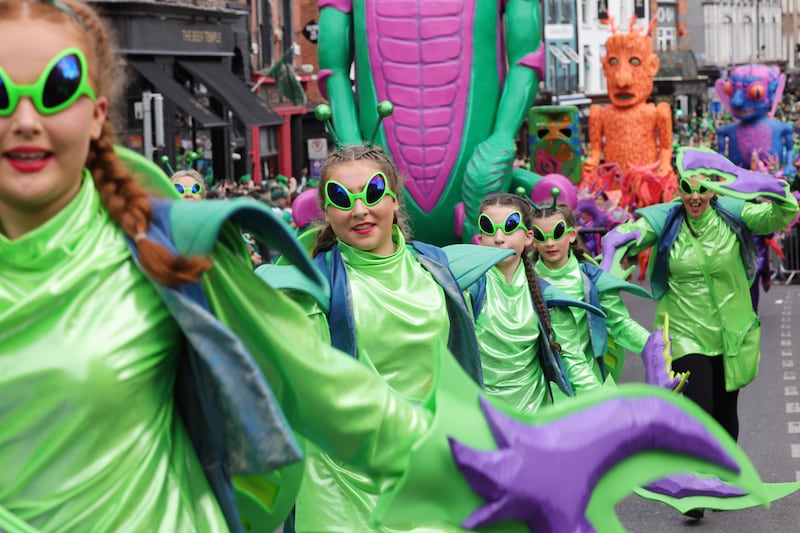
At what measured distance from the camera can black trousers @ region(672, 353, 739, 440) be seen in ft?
32.2

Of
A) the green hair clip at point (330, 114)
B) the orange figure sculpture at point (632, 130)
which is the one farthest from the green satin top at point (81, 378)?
the orange figure sculpture at point (632, 130)

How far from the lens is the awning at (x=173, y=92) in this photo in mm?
26438

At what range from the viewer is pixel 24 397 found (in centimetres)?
285

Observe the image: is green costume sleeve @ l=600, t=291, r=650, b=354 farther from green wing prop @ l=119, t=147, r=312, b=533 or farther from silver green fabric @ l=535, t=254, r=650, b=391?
green wing prop @ l=119, t=147, r=312, b=533

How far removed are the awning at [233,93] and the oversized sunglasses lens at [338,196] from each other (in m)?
23.0

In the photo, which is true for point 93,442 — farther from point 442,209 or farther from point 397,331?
point 442,209

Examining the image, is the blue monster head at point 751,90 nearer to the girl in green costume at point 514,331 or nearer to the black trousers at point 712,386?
the black trousers at point 712,386

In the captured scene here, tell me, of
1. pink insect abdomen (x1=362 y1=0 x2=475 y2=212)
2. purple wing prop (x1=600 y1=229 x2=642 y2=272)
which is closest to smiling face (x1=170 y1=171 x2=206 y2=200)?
pink insect abdomen (x1=362 y1=0 x2=475 y2=212)

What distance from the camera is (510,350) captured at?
7547 mm

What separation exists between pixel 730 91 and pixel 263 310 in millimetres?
23010

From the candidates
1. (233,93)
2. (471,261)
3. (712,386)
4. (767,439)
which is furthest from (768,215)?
(233,93)

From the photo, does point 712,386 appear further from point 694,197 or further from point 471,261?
point 471,261

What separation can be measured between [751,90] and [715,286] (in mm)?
15422

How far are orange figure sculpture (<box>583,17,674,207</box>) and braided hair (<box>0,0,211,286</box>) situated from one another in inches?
803
